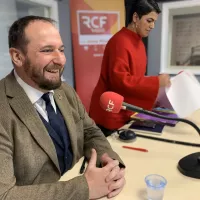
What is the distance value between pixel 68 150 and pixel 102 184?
12.4 inches

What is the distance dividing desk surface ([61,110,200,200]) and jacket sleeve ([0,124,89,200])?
5.2 inches

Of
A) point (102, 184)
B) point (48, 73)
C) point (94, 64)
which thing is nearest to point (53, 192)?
point (102, 184)

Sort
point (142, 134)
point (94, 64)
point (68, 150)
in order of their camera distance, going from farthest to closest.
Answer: point (94, 64) → point (142, 134) → point (68, 150)

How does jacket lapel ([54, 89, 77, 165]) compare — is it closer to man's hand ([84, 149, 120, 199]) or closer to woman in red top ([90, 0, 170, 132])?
man's hand ([84, 149, 120, 199])

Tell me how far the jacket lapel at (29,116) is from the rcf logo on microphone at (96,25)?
189 cm

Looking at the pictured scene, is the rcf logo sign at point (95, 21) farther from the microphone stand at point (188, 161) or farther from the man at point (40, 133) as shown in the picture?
the microphone stand at point (188, 161)

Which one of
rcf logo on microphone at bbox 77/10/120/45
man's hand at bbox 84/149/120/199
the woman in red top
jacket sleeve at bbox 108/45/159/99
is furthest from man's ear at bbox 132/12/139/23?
rcf logo on microphone at bbox 77/10/120/45

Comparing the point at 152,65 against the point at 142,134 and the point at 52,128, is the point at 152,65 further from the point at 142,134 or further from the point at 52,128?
the point at 52,128

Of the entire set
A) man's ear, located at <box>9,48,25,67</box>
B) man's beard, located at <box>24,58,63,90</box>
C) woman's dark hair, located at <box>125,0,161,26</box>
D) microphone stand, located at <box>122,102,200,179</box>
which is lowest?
microphone stand, located at <box>122,102,200,179</box>

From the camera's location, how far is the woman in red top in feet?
4.71

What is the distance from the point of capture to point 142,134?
1276 millimetres

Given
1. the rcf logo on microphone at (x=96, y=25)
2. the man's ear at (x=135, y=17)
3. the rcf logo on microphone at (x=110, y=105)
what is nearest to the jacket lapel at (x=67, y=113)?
the rcf logo on microphone at (x=110, y=105)

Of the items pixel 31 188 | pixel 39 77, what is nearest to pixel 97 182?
pixel 31 188

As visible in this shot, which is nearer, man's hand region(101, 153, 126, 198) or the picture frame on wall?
man's hand region(101, 153, 126, 198)
